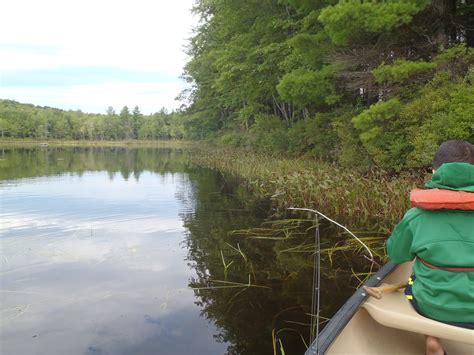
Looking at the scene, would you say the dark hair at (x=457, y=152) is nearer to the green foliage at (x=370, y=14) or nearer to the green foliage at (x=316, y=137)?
the green foliage at (x=370, y=14)

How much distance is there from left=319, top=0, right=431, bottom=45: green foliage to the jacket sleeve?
792 centimetres

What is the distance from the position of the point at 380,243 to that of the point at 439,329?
4536mm

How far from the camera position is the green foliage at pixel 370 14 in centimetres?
898

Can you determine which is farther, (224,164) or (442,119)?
(224,164)

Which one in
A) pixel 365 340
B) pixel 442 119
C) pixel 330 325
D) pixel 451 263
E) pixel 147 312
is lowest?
pixel 147 312

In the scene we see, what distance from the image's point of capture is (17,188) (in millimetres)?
14344

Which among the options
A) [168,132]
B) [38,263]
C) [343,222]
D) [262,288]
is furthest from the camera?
[168,132]

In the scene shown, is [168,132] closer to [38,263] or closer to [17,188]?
[17,188]

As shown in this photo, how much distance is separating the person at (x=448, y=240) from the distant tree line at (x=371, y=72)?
20.5ft

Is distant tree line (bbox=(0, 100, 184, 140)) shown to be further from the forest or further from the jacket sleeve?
the jacket sleeve

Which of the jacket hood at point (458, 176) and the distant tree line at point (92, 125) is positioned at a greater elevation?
the distant tree line at point (92, 125)

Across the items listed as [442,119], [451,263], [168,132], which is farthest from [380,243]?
[168,132]

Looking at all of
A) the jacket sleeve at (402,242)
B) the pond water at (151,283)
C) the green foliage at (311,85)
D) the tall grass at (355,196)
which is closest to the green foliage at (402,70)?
the tall grass at (355,196)

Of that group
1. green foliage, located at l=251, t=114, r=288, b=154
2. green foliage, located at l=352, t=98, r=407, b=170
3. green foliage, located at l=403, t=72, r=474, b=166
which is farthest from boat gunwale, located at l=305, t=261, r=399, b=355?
green foliage, located at l=251, t=114, r=288, b=154
